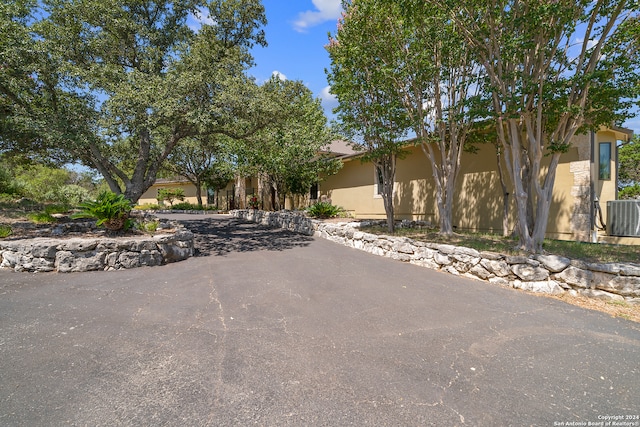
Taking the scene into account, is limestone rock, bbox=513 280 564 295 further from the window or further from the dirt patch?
the window

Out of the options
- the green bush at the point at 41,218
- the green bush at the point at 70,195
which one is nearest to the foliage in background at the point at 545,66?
the green bush at the point at 41,218

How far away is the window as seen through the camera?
8.78 m

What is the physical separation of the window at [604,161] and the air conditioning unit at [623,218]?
0.94 meters

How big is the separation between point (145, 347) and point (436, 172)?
8479 millimetres

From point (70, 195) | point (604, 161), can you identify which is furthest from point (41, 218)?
point (604, 161)

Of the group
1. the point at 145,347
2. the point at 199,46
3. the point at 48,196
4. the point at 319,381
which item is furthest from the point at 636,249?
the point at 48,196

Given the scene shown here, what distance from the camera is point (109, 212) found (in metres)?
7.50

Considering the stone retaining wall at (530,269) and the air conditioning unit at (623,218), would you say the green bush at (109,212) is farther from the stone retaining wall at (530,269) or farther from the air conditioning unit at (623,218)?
the air conditioning unit at (623,218)

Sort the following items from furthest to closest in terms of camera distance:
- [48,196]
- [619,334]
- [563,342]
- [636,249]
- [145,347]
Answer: [48,196]
[636,249]
[619,334]
[563,342]
[145,347]

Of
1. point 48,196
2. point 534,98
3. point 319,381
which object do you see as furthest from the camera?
point 48,196

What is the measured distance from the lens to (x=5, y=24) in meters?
7.31

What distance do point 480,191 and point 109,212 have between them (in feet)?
38.2

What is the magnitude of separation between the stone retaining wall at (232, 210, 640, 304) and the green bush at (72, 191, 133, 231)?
6.98 meters

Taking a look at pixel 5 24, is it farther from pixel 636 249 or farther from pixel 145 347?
pixel 636 249
